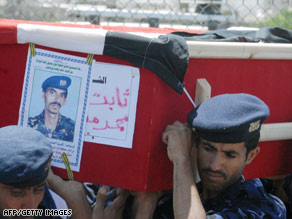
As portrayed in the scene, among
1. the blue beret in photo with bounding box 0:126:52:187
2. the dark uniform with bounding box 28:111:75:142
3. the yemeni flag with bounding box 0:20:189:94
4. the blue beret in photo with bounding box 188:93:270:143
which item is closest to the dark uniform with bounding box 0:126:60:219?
the blue beret in photo with bounding box 0:126:52:187

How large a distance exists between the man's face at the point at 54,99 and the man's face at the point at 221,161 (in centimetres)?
54

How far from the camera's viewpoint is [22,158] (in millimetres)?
1663

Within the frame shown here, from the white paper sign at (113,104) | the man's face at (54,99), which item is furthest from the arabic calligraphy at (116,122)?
the man's face at (54,99)

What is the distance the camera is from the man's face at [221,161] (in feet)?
6.30

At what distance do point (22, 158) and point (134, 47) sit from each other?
0.53 m

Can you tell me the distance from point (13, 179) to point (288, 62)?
4.10ft

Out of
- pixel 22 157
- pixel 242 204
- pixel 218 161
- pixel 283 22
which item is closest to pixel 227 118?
pixel 218 161

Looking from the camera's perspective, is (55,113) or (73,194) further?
(73,194)

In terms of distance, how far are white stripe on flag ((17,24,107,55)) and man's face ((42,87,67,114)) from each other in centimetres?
16

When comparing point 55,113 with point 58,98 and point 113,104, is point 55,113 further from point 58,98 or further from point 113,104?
point 113,104

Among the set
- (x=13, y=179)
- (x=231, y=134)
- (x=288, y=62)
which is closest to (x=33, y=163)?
(x=13, y=179)

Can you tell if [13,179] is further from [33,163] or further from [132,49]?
[132,49]

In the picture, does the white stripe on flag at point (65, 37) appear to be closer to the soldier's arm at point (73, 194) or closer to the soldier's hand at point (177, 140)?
the soldier's hand at point (177, 140)

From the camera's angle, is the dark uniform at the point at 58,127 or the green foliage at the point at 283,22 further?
the green foliage at the point at 283,22
